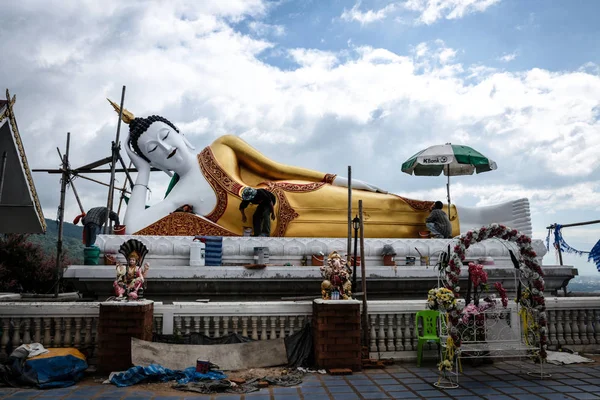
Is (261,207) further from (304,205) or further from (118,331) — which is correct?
(118,331)

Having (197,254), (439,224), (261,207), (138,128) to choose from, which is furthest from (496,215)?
(138,128)

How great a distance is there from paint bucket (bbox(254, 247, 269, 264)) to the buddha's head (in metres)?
3.52

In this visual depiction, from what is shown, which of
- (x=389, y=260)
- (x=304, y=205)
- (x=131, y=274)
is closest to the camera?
(x=131, y=274)

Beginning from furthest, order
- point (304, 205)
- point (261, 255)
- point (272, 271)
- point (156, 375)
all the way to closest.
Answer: point (304, 205)
point (261, 255)
point (272, 271)
point (156, 375)

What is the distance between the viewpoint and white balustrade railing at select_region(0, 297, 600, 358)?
6.96 metres

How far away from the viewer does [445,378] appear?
6.46 meters

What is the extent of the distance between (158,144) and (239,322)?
732 centimetres

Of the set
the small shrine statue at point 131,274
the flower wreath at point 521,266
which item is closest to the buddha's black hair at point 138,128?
the small shrine statue at point 131,274

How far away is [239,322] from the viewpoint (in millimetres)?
7406

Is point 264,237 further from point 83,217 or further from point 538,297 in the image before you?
point 538,297

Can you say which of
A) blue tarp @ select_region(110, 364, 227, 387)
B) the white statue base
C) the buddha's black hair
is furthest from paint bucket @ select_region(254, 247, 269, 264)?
blue tarp @ select_region(110, 364, 227, 387)

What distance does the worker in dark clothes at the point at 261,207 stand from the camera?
12258 millimetres

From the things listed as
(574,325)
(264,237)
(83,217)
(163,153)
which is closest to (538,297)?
(574,325)

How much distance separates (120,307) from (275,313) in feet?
6.98
